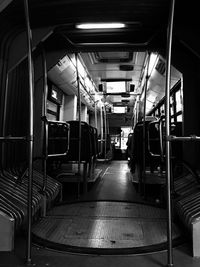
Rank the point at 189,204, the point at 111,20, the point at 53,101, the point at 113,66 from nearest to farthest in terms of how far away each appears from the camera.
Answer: the point at 189,204 < the point at 111,20 < the point at 113,66 < the point at 53,101

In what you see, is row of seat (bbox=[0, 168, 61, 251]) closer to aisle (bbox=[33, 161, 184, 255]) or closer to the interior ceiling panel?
aisle (bbox=[33, 161, 184, 255])

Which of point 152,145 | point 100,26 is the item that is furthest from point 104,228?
point 100,26

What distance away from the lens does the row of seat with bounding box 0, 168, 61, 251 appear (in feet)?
5.96

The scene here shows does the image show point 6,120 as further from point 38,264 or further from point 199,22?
point 199,22

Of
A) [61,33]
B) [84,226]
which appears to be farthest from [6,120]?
[84,226]

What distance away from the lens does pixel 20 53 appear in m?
2.93

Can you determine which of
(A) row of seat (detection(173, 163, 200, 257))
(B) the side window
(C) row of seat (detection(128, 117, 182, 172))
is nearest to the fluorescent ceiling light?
(C) row of seat (detection(128, 117, 182, 172))

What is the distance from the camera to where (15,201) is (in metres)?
2.34

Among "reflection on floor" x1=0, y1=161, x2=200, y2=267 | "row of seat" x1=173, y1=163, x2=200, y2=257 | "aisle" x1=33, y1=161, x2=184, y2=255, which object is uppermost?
"row of seat" x1=173, y1=163, x2=200, y2=257

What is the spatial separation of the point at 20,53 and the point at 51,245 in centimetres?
216

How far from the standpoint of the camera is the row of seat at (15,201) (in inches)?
71.6

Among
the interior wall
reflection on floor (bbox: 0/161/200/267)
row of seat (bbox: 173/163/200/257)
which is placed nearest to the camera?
reflection on floor (bbox: 0/161/200/267)

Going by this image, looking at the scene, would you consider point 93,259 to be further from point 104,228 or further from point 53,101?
point 53,101

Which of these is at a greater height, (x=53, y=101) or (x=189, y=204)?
(x=53, y=101)
